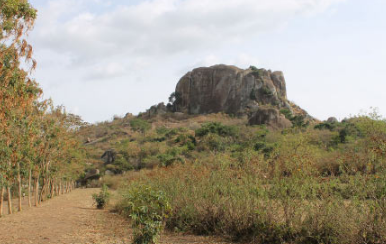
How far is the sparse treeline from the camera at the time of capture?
980cm

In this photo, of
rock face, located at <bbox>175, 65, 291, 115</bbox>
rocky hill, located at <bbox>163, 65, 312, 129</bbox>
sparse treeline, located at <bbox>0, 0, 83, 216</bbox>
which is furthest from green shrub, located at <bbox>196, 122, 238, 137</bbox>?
sparse treeline, located at <bbox>0, 0, 83, 216</bbox>

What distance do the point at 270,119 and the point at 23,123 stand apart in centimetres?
3819

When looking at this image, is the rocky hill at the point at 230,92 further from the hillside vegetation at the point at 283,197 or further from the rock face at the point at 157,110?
the hillside vegetation at the point at 283,197

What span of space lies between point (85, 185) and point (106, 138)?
1964 centimetres

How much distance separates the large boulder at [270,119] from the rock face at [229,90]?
856cm

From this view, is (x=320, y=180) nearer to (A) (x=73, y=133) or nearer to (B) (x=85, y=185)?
(A) (x=73, y=133)

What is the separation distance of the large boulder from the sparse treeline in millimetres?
29028

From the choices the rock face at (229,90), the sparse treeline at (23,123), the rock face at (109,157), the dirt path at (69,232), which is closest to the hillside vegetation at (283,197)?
the dirt path at (69,232)

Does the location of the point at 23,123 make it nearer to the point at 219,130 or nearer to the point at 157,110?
the point at 219,130

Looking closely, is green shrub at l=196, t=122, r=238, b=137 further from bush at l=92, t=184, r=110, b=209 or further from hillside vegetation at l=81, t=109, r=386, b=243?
hillside vegetation at l=81, t=109, r=386, b=243

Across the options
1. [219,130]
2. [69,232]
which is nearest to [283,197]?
[69,232]

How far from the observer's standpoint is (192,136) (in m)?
46.3

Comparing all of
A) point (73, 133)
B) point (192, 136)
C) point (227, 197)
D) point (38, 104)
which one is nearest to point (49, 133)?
point (38, 104)

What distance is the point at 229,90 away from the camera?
209ft
